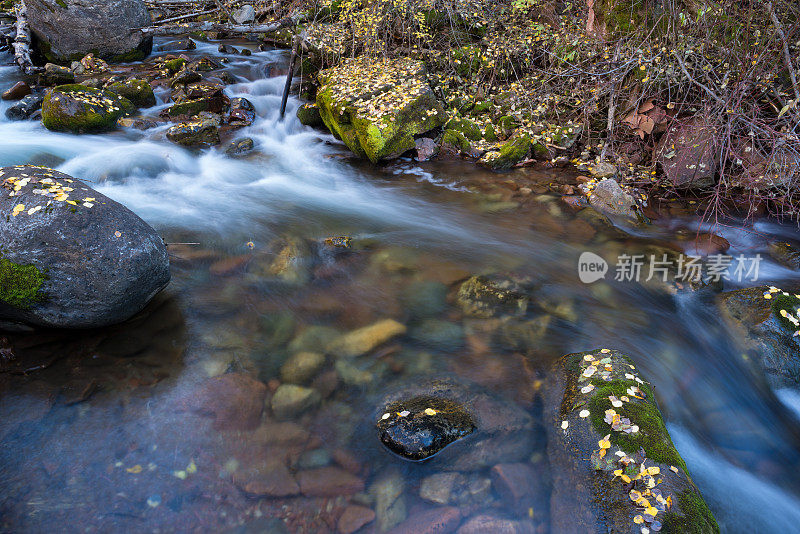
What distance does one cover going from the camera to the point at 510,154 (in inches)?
321

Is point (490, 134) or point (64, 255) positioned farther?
point (490, 134)

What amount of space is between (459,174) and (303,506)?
248 inches

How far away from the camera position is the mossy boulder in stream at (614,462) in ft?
8.84

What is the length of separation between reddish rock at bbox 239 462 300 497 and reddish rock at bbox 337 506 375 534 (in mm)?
377

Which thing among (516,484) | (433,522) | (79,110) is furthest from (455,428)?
(79,110)

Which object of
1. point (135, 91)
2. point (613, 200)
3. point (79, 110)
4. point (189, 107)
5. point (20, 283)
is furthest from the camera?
point (135, 91)

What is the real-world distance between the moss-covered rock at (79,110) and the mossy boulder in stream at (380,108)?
4086 mm

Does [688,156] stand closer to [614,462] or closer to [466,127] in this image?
[466,127]

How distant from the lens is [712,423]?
3857mm

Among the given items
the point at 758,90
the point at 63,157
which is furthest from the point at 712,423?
the point at 63,157

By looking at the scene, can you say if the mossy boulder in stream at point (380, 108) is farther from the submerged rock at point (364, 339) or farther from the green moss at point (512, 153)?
the submerged rock at point (364, 339)

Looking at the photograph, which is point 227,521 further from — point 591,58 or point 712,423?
point 591,58

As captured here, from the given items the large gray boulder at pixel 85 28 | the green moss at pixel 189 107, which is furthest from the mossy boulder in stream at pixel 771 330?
the large gray boulder at pixel 85 28

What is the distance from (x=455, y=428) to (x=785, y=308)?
356cm
